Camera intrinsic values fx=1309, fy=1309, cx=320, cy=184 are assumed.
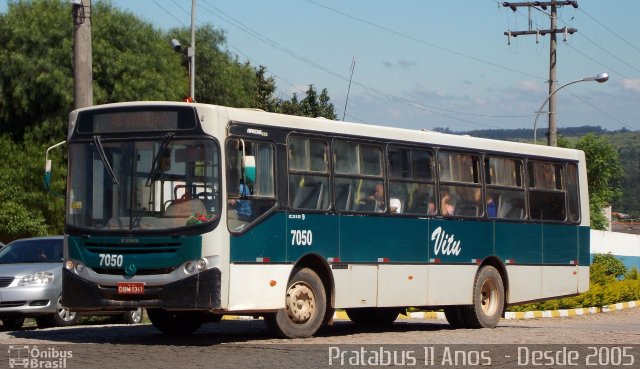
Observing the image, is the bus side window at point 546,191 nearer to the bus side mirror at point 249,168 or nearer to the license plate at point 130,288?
the bus side mirror at point 249,168

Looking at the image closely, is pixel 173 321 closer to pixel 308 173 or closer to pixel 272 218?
pixel 272 218

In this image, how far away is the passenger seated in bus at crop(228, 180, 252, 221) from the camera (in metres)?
16.1

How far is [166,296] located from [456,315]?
22.5 feet

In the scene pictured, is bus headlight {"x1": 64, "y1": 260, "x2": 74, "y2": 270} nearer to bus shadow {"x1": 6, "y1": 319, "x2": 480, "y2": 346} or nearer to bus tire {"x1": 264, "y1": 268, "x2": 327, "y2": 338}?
bus shadow {"x1": 6, "y1": 319, "x2": 480, "y2": 346}

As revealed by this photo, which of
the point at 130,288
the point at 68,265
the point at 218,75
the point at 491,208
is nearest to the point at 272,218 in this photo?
the point at 130,288

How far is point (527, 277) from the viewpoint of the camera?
22.4m

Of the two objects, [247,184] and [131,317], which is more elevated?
[247,184]

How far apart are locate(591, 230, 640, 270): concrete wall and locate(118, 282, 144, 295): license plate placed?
37.7 meters

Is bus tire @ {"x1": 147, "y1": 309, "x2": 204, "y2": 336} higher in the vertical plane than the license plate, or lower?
lower

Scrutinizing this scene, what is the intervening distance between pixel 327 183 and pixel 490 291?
4.92 meters

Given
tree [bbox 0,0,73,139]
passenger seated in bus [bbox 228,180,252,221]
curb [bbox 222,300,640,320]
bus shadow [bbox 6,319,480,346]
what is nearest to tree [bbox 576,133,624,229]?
tree [bbox 0,0,73,139]

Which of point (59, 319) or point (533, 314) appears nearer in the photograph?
point (59, 319)

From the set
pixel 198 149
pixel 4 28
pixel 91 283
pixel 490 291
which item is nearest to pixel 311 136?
pixel 198 149

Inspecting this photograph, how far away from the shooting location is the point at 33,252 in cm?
2208
